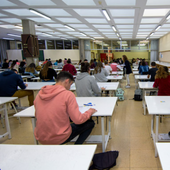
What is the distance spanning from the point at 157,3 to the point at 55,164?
5986 mm

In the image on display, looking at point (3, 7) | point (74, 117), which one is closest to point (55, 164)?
point (74, 117)

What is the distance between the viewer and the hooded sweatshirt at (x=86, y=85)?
3229 mm

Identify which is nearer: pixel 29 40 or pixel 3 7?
pixel 3 7

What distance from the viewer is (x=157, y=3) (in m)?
5.48

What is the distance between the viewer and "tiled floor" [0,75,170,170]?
2.37 meters

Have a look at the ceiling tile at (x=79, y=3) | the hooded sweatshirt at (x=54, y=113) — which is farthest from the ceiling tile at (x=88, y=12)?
the hooded sweatshirt at (x=54, y=113)

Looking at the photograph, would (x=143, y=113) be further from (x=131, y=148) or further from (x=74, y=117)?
(x=74, y=117)

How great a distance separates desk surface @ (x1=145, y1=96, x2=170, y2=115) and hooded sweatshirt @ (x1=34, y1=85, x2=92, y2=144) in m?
1.12

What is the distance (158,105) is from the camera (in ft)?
8.38

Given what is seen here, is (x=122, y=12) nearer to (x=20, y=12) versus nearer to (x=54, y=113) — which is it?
(x=20, y=12)

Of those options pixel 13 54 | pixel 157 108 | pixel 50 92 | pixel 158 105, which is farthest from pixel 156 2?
pixel 13 54

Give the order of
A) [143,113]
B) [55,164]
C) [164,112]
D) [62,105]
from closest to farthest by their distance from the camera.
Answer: [55,164] → [62,105] → [164,112] → [143,113]

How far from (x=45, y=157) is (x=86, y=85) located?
2.04 metres

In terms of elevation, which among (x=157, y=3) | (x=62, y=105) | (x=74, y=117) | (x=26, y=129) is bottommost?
(x=26, y=129)
